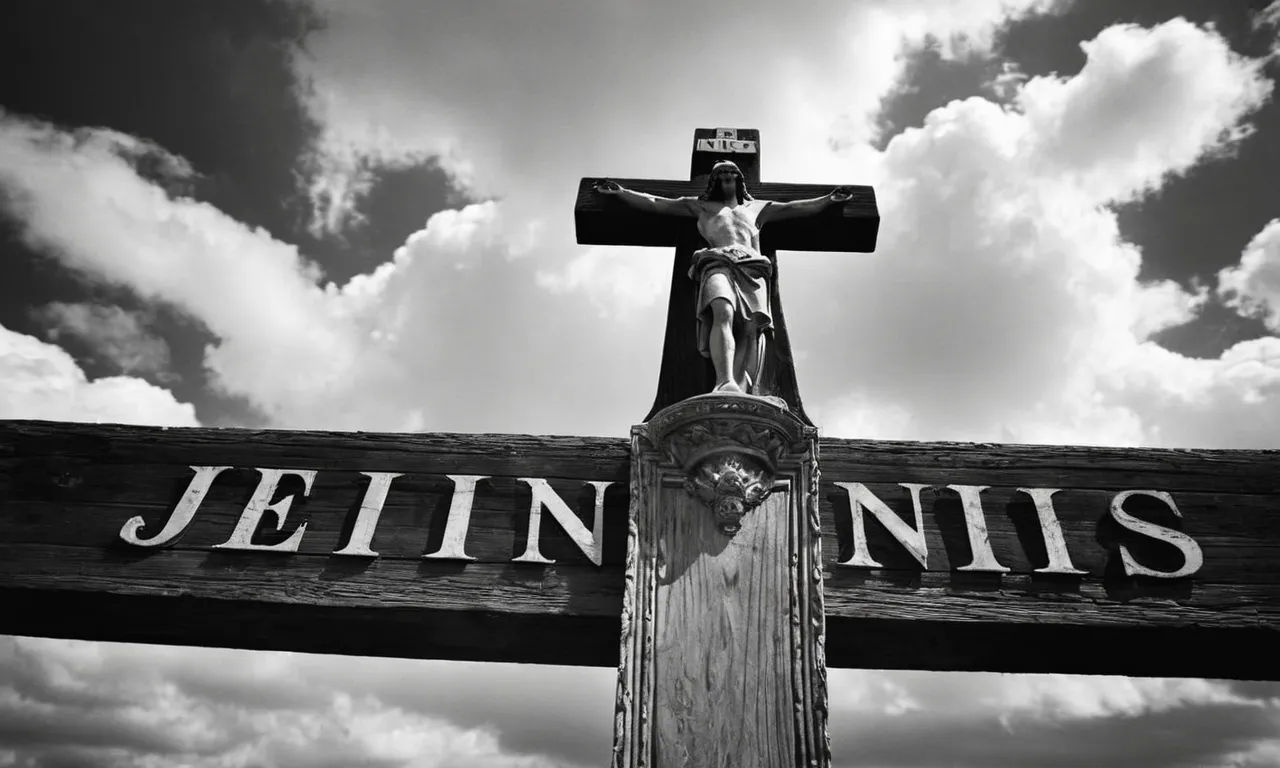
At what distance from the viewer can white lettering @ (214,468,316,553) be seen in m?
3.71

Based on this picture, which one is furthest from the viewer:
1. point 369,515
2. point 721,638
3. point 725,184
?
point 725,184

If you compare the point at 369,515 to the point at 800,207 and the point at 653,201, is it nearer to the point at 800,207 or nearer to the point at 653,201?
the point at 653,201

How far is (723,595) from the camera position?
3.28 meters

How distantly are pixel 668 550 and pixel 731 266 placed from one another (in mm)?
1459

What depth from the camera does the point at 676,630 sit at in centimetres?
322

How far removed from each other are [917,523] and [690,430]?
1.14m

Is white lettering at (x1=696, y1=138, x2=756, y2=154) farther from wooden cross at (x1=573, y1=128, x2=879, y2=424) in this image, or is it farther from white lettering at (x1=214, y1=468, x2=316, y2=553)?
white lettering at (x1=214, y1=468, x2=316, y2=553)

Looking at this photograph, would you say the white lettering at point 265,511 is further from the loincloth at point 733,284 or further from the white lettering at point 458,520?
the loincloth at point 733,284

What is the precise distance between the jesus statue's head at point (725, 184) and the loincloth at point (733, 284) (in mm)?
552

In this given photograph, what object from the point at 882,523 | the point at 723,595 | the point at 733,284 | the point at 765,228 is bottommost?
the point at 723,595

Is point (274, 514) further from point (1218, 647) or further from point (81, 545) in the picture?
point (1218, 647)

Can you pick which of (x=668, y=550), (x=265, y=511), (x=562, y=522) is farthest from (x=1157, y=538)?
(x=265, y=511)

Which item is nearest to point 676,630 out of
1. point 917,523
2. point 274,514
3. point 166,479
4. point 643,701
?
point 643,701

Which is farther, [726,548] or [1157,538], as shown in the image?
[1157,538]
